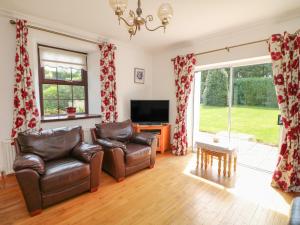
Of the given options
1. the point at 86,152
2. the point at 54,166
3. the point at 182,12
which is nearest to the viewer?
the point at 54,166

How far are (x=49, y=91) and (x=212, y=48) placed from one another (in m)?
3.40

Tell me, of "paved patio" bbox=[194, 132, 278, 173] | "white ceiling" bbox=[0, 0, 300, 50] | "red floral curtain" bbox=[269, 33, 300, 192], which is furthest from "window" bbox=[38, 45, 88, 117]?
"red floral curtain" bbox=[269, 33, 300, 192]

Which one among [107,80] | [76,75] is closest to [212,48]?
[107,80]

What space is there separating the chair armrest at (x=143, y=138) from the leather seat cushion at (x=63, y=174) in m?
1.15

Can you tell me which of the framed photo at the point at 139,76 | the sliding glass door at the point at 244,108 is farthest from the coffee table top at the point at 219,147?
the framed photo at the point at 139,76

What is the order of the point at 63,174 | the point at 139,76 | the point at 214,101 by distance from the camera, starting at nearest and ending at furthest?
the point at 63,174, the point at 214,101, the point at 139,76

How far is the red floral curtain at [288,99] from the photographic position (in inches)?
94.7

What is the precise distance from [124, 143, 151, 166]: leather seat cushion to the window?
5.64ft

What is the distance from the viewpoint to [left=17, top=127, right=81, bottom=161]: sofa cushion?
7.43ft

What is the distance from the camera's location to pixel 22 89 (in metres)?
2.68

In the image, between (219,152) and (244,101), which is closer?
(219,152)

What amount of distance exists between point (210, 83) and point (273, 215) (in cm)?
261

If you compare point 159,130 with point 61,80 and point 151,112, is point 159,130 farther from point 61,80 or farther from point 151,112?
point 61,80

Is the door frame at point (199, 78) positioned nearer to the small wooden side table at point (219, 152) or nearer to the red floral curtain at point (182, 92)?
the red floral curtain at point (182, 92)
